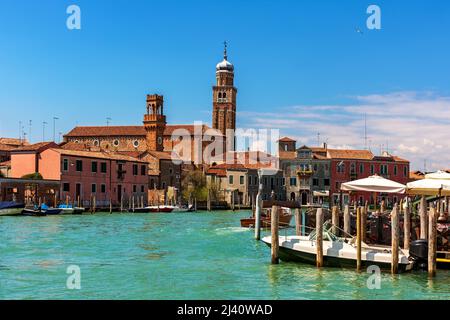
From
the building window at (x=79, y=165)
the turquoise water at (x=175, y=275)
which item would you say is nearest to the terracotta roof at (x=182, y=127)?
the building window at (x=79, y=165)

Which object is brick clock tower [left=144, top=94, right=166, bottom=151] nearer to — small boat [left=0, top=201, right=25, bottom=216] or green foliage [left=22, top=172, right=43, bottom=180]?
green foliage [left=22, top=172, right=43, bottom=180]

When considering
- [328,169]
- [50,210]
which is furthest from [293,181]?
[50,210]

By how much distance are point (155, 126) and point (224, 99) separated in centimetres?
1711

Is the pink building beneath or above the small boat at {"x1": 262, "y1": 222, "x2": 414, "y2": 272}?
above

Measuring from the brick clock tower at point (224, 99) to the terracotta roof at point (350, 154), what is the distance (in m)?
29.0

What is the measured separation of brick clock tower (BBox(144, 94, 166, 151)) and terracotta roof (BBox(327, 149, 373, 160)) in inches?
939

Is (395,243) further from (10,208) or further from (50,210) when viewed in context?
(50,210)

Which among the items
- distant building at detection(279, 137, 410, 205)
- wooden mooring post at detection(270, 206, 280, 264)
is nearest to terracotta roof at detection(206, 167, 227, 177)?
distant building at detection(279, 137, 410, 205)

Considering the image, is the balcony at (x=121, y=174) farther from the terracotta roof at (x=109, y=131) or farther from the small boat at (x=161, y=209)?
the terracotta roof at (x=109, y=131)

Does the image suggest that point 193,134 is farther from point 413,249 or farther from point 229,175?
point 413,249

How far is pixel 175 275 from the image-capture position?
51.9ft

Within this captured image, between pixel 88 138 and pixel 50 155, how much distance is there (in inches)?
1482

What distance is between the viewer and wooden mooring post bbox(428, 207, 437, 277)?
47.5 feet

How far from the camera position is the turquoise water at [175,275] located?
13.5m
